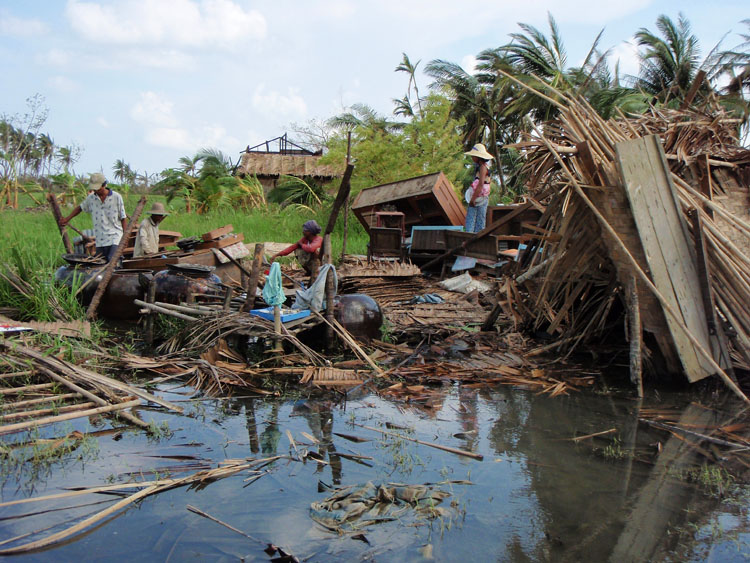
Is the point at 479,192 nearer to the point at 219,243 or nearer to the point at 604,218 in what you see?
the point at 219,243

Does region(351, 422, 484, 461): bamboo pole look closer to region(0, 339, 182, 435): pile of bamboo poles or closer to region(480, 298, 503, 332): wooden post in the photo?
region(0, 339, 182, 435): pile of bamboo poles

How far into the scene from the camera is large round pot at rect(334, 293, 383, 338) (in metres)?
7.59

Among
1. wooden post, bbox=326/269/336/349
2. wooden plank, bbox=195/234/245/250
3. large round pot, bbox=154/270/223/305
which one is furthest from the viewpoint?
wooden plank, bbox=195/234/245/250

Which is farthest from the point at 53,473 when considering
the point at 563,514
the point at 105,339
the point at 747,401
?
the point at 747,401

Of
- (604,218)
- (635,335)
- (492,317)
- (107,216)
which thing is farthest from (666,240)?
(107,216)

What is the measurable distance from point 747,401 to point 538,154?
3394 mm

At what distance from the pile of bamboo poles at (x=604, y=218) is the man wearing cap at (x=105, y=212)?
6.44 m

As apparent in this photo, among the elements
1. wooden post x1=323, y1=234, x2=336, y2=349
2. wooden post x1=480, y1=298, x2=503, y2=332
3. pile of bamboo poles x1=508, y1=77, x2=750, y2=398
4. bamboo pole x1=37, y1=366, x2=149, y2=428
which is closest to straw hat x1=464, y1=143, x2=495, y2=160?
pile of bamboo poles x1=508, y1=77, x2=750, y2=398

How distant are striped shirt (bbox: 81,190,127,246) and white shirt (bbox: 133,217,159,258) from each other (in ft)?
1.57

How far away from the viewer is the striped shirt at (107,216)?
9719 mm

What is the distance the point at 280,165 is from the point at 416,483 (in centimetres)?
2620

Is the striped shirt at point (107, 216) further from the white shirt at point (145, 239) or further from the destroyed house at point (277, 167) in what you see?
the destroyed house at point (277, 167)

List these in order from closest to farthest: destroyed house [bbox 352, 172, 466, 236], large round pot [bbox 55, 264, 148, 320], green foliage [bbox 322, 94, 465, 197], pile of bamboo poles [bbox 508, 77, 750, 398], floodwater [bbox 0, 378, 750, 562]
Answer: floodwater [bbox 0, 378, 750, 562] < pile of bamboo poles [bbox 508, 77, 750, 398] < large round pot [bbox 55, 264, 148, 320] < destroyed house [bbox 352, 172, 466, 236] < green foliage [bbox 322, 94, 465, 197]

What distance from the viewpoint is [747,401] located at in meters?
5.20
